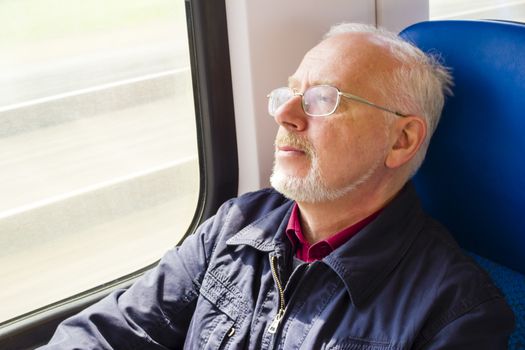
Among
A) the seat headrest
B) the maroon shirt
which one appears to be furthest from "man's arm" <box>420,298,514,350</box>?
the maroon shirt

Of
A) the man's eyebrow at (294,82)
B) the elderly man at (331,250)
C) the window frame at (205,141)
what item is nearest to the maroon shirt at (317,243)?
the elderly man at (331,250)

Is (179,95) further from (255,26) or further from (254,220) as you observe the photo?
(254,220)

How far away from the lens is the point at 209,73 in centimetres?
197

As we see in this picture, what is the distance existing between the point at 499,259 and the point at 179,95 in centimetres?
102

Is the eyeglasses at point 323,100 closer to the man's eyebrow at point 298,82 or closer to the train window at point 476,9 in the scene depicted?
the man's eyebrow at point 298,82

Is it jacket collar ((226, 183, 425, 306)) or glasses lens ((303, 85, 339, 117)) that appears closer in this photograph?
jacket collar ((226, 183, 425, 306))

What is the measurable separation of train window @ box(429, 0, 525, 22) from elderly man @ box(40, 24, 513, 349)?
29.3 inches

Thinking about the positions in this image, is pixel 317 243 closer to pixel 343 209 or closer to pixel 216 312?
pixel 343 209

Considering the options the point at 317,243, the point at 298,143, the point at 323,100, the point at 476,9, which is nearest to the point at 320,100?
the point at 323,100

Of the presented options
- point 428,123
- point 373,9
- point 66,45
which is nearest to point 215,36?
point 66,45

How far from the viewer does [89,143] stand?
194cm

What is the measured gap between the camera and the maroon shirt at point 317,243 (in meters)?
1.55

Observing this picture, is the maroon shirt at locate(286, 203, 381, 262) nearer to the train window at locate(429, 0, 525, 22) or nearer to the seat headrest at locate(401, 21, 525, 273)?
the seat headrest at locate(401, 21, 525, 273)

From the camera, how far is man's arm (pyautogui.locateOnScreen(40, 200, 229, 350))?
1650 mm
